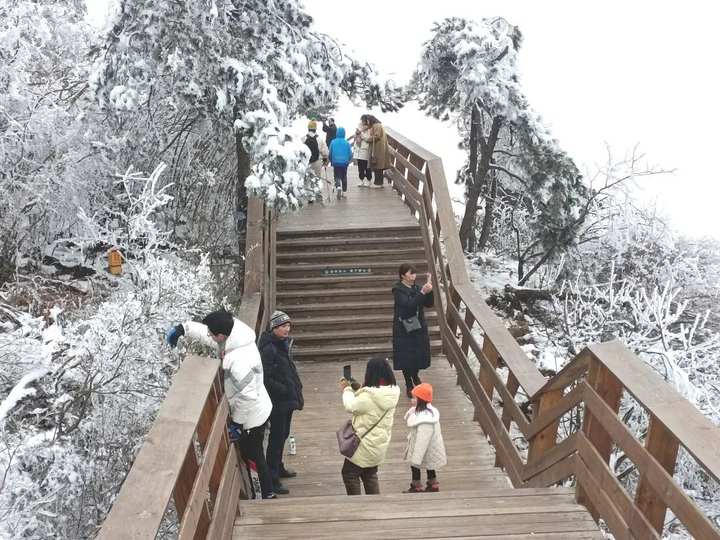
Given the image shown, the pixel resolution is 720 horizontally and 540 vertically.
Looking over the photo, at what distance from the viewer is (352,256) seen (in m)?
9.51

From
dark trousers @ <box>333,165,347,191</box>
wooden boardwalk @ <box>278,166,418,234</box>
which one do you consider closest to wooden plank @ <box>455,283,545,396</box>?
wooden boardwalk @ <box>278,166,418,234</box>

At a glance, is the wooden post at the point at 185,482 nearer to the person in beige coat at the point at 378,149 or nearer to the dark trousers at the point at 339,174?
the dark trousers at the point at 339,174

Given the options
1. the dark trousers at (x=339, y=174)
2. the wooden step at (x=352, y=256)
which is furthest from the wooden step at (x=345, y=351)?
the dark trousers at (x=339, y=174)

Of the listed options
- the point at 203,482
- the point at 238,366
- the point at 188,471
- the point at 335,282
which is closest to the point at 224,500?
the point at 203,482

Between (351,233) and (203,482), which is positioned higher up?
(203,482)

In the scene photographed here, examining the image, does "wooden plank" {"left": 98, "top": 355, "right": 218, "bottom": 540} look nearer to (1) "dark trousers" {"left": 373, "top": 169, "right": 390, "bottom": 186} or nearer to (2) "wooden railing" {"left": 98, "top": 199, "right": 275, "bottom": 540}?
(2) "wooden railing" {"left": 98, "top": 199, "right": 275, "bottom": 540}

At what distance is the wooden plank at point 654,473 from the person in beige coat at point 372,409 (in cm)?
131

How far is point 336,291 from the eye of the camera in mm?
9109

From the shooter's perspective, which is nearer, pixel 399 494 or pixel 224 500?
pixel 224 500

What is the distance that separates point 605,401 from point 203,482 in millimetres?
2170

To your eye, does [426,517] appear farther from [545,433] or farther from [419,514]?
[545,433]

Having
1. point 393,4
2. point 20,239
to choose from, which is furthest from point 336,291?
point 393,4

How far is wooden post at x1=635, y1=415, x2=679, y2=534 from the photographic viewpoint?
2982 millimetres

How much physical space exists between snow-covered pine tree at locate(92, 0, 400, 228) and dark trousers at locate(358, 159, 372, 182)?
4.29 metres
